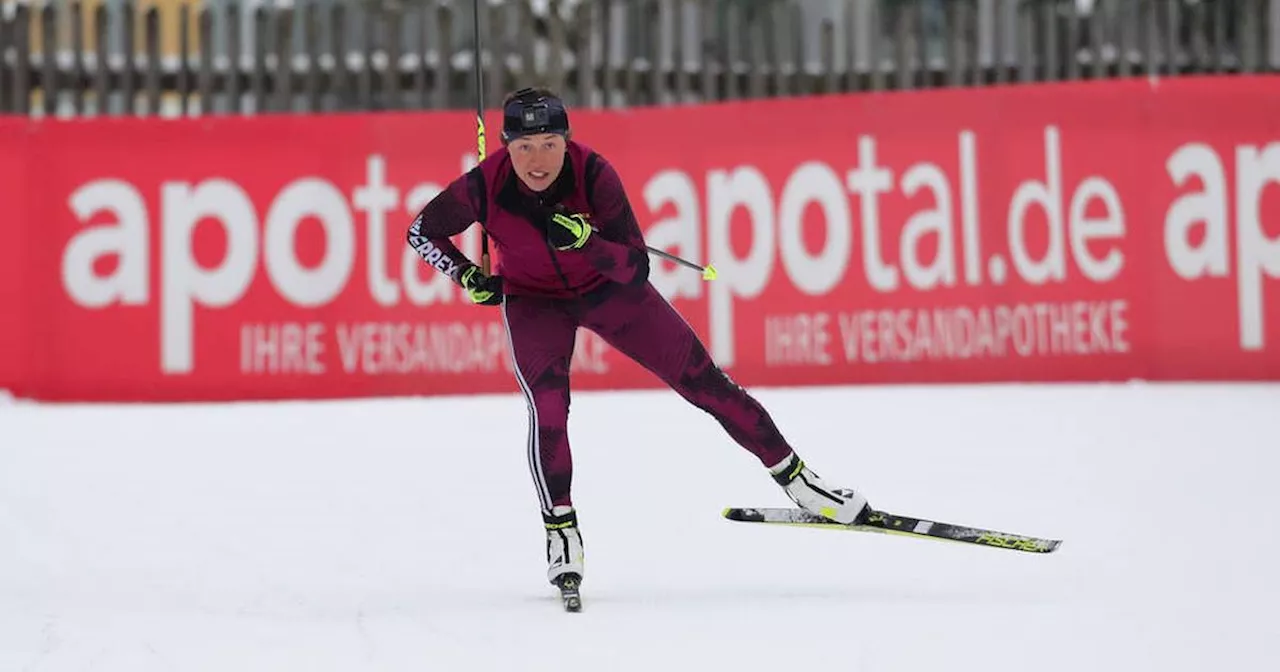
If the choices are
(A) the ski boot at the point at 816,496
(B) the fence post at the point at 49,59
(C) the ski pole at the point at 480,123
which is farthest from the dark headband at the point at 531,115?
(B) the fence post at the point at 49,59

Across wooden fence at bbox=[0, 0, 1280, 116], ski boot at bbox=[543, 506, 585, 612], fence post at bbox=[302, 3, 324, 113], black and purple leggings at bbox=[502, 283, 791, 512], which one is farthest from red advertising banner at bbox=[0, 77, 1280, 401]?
ski boot at bbox=[543, 506, 585, 612]

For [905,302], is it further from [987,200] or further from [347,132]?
[347,132]

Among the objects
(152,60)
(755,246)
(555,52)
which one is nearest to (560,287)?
(755,246)

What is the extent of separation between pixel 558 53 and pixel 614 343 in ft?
20.0

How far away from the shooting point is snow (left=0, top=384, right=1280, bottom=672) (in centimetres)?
446

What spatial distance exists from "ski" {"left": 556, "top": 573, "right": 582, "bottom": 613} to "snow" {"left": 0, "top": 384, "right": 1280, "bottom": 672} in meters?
0.05

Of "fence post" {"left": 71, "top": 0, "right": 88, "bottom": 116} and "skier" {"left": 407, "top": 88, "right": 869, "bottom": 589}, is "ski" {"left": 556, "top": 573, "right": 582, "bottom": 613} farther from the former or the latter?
"fence post" {"left": 71, "top": 0, "right": 88, "bottom": 116}

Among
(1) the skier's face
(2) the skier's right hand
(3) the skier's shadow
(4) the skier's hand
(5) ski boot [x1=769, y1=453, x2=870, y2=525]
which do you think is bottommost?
(3) the skier's shadow

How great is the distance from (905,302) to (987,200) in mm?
834

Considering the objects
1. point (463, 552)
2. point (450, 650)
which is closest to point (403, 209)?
point (463, 552)

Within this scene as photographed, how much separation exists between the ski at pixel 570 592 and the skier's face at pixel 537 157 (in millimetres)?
1308

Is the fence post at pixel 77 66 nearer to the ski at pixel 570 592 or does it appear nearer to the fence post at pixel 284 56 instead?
the fence post at pixel 284 56

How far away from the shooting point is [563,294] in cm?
546

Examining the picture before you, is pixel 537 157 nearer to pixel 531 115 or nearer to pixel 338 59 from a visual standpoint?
pixel 531 115
